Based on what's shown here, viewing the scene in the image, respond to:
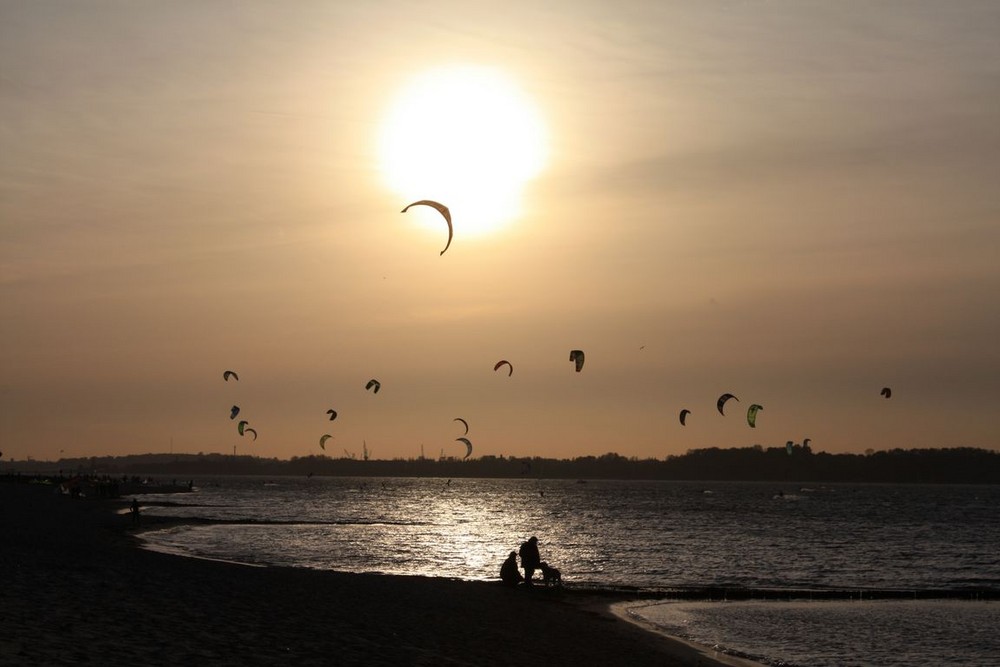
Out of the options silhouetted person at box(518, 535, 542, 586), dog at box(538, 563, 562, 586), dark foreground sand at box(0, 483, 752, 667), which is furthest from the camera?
silhouetted person at box(518, 535, 542, 586)

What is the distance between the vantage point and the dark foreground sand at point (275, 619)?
14.0m

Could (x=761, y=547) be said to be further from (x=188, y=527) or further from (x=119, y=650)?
(x=119, y=650)

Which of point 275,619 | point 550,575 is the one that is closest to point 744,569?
point 550,575

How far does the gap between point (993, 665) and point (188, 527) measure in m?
44.6

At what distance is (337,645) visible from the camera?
16438mm

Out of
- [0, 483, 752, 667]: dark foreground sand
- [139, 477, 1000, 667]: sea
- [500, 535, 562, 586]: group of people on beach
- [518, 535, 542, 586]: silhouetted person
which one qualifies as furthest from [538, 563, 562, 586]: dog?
[139, 477, 1000, 667]: sea

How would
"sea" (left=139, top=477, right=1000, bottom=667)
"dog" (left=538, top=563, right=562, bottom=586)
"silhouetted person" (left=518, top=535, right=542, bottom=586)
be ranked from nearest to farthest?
"sea" (left=139, top=477, right=1000, bottom=667)
"dog" (left=538, top=563, right=562, bottom=586)
"silhouetted person" (left=518, top=535, right=542, bottom=586)

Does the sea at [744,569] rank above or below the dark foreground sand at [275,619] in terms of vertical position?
below

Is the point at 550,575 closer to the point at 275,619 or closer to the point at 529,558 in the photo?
the point at 529,558

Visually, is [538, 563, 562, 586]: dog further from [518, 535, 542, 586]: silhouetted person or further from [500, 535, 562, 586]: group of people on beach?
[518, 535, 542, 586]: silhouetted person

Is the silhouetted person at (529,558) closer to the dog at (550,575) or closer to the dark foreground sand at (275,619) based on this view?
the dog at (550,575)

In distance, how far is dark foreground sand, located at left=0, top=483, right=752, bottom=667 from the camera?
552 inches

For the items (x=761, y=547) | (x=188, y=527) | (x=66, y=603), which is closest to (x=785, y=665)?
(x=66, y=603)

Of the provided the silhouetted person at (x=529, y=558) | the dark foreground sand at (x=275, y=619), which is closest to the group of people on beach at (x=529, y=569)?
the silhouetted person at (x=529, y=558)
